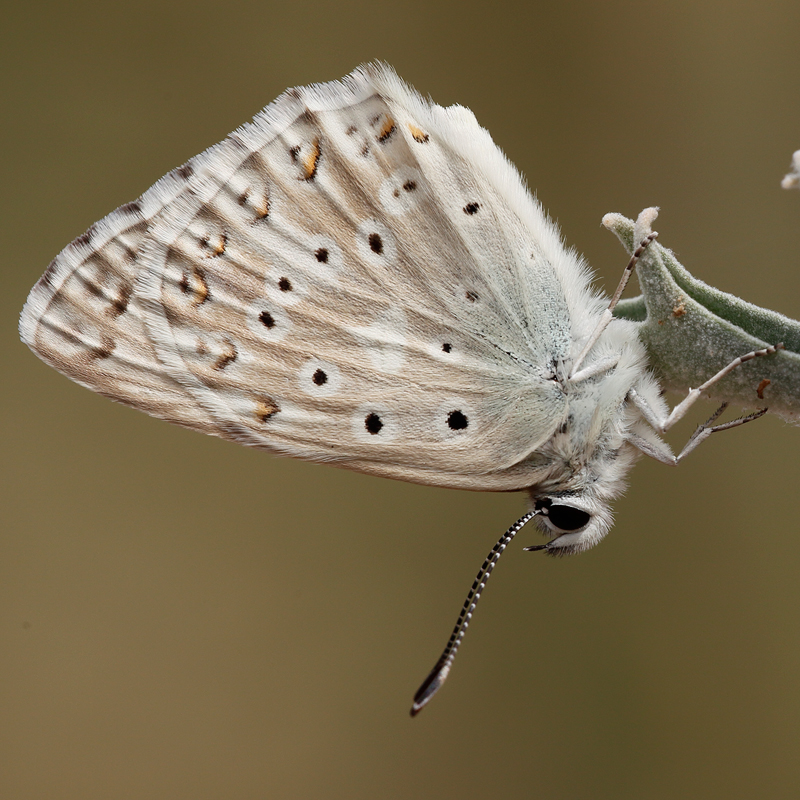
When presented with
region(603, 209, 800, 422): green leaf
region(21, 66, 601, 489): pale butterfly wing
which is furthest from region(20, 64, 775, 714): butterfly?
region(603, 209, 800, 422): green leaf

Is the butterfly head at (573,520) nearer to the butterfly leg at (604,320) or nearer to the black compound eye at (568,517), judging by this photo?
the black compound eye at (568,517)

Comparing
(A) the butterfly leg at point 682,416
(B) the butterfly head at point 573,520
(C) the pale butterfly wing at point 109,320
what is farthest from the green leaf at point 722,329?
(C) the pale butterfly wing at point 109,320

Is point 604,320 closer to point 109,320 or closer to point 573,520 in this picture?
point 573,520

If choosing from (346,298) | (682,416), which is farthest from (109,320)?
(682,416)

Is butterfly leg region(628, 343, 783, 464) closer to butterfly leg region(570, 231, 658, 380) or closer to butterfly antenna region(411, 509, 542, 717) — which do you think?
butterfly leg region(570, 231, 658, 380)

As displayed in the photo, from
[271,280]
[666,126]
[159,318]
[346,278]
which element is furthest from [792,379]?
[666,126]

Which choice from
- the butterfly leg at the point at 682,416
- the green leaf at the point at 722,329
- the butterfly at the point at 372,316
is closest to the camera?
the green leaf at the point at 722,329

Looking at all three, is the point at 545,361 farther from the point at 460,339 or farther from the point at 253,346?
the point at 253,346
